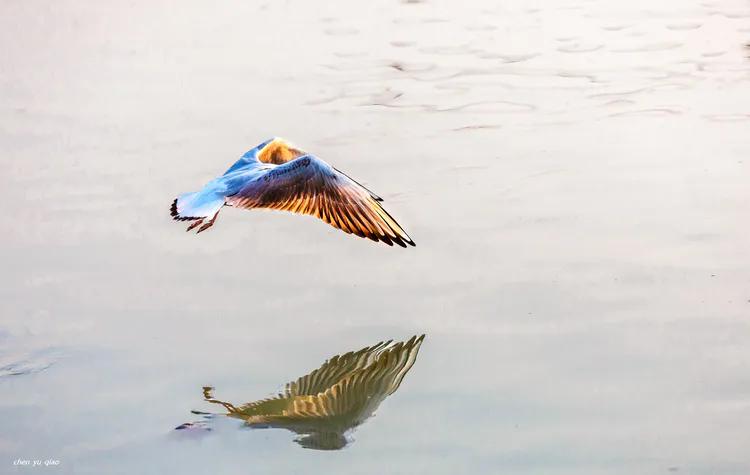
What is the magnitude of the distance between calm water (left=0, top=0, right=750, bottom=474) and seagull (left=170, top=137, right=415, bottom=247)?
35 cm

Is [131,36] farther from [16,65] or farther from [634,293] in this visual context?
[634,293]

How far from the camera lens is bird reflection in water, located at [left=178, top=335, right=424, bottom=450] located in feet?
16.4

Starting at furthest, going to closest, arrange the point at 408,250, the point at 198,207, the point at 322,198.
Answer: the point at 408,250
the point at 322,198
the point at 198,207

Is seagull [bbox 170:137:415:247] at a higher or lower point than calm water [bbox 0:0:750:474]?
higher

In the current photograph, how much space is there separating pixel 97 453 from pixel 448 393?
149 cm

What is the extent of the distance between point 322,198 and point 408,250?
695mm

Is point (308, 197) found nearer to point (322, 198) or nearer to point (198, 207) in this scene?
point (322, 198)

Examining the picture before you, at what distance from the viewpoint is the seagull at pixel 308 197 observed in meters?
6.08

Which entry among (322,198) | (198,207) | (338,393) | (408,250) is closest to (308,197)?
(322,198)

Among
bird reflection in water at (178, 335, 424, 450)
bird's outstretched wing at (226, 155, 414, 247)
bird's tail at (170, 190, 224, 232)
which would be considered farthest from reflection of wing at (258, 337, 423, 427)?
bird's tail at (170, 190, 224, 232)

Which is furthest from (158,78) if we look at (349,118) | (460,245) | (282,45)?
(460,245)

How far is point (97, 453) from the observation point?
4.83 meters

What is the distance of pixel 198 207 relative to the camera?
234 inches

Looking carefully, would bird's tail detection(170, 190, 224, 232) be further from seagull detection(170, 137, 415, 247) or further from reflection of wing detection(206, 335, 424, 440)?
reflection of wing detection(206, 335, 424, 440)
